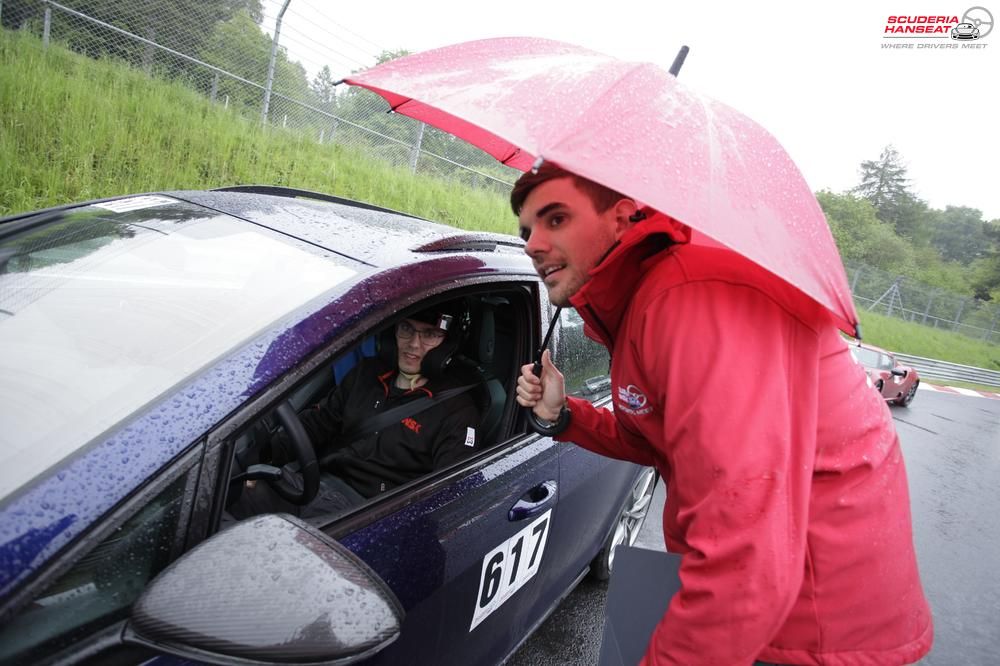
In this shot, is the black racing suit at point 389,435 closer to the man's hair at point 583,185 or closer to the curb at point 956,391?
the man's hair at point 583,185

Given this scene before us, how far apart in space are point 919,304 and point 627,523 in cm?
3415

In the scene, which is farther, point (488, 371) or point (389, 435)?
point (488, 371)

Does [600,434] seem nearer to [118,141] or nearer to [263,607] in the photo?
[263,607]

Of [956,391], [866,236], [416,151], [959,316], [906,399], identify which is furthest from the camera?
[866,236]

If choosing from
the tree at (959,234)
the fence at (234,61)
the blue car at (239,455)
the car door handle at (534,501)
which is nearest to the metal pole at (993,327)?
the tree at (959,234)

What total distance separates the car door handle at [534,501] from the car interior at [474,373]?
21cm

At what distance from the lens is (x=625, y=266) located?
129cm

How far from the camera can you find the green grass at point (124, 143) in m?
5.29

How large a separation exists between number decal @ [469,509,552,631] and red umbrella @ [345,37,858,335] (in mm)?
1056

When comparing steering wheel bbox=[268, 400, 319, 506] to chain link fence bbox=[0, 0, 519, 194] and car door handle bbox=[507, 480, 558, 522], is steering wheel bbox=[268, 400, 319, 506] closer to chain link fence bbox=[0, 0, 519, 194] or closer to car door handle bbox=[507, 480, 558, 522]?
car door handle bbox=[507, 480, 558, 522]

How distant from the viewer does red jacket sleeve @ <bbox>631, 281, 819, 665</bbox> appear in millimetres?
Answer: 946

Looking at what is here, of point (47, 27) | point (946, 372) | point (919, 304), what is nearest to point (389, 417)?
point (47, 27)

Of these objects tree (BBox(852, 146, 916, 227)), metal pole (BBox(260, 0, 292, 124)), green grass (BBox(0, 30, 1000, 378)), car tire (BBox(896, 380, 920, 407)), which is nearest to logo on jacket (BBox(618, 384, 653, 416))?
green grass (BBox(0, 30, 1000, 378))

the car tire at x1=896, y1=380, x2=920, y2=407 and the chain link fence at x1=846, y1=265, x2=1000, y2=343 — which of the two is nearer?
the car tire at x1=896, y1=380, x2=920, y2=407
